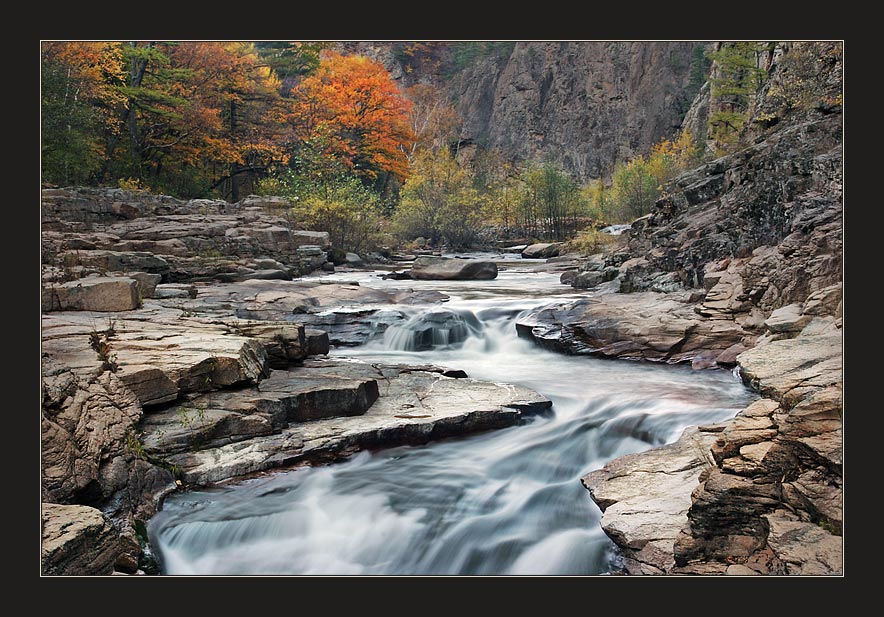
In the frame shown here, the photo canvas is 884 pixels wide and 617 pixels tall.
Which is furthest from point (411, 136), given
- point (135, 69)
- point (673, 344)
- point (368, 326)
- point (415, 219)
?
point (415, 219)

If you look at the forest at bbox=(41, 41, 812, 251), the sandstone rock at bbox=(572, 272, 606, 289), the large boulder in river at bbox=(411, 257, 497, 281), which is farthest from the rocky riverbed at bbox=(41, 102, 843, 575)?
the large boulder in river at bbox=(411, 257, 497, 281)

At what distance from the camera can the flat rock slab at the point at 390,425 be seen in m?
4.60

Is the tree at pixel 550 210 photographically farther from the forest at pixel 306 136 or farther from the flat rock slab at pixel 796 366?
the flat rock slab at pixel 796 366

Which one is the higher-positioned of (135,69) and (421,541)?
(135,69)

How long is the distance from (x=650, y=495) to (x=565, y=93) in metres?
4.55

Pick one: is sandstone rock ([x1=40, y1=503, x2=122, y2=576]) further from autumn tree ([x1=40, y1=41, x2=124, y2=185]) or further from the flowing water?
autumn tree ([x1=40, y1=41, x2=124, y2=185])

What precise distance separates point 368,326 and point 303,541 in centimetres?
522

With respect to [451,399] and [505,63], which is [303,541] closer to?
[451,399]

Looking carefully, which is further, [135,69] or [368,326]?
[368,326]

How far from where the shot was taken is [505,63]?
5.33 meters

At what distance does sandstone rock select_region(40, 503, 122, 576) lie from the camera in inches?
121

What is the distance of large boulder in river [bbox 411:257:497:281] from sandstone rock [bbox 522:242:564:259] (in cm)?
574

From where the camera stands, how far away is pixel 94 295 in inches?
264

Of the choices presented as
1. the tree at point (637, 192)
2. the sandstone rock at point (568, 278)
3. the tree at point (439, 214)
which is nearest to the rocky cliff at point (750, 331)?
the sandstone rock at point (568, 278)
